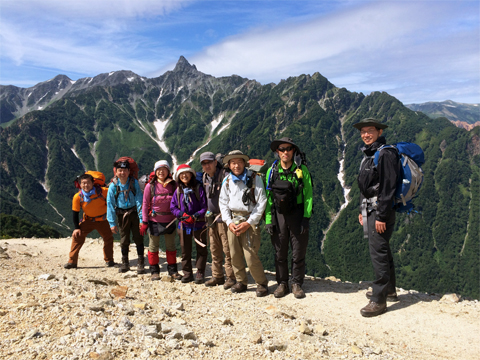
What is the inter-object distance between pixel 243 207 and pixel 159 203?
2843mm

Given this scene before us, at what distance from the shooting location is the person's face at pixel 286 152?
24.4 feet

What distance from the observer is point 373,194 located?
262 inches

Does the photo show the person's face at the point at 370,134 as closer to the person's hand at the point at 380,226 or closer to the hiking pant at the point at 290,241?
the person's hand at the point at 380,226

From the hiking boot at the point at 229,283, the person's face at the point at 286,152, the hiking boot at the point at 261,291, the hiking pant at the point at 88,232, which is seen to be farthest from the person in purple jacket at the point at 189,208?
the hiking pant at the point at 88,232

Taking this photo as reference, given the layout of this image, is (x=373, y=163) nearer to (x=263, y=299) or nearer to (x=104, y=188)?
(x=263, y=299)

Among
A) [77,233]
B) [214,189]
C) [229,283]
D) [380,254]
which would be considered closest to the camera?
[380,254]

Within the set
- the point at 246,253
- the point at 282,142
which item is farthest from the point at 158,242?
the point at 282,142

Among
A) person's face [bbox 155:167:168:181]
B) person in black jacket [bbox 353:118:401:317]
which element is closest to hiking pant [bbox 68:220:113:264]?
person's face [bbox 155:167:168:181]

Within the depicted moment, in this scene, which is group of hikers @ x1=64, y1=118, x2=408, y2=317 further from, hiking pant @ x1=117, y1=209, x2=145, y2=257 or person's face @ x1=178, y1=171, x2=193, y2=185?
hiking pant @ x1=117, y1=209, x2=145, y2=257

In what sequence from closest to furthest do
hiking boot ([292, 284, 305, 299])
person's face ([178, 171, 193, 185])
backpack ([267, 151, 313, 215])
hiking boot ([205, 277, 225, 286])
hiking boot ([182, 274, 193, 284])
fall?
backpack ([267, 151, 313, 215]) < hiking boot ([292, 284, 305, 299]) < person's face ([178, 171, 193, 185]) < hiking boot ([205, 277, 225, 286]) < hiking boot ([182, 274, 193, 284])

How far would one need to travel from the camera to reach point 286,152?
7441 mm

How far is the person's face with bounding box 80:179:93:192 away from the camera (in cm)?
1018

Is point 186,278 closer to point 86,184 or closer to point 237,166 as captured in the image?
point 237,166

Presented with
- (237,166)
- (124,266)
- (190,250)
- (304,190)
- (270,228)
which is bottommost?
(124,266)
